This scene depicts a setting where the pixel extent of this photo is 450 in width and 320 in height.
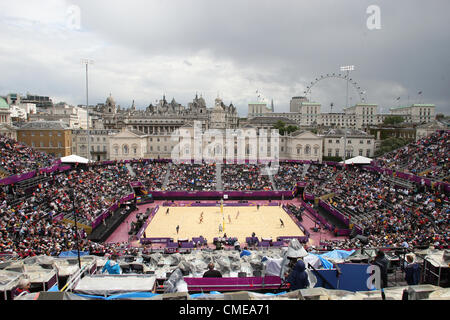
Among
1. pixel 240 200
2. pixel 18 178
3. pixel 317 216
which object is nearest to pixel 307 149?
pixel 240 200

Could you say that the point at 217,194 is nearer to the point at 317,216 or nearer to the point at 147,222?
the point at 147,222

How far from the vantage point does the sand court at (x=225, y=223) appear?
96.1ft

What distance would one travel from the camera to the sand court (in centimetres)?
2930

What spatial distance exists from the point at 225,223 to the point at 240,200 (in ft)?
34.9

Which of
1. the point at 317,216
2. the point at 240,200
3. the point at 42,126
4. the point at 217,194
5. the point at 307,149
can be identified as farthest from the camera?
the point at 307,149

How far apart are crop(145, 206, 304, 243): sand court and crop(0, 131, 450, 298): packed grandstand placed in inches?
53.7

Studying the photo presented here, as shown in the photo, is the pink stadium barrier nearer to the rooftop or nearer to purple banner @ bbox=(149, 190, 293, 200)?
purple banner @ bbox=(149, 190, 293, 200)

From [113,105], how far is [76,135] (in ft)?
191

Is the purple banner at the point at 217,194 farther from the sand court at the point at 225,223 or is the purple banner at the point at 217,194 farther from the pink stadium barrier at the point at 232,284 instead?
the pink stadium barrier at the point at 232,284

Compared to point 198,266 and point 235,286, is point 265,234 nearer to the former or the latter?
point 198,266

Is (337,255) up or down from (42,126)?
down

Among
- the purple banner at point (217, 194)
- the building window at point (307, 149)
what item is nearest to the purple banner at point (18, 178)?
the purple banner at point (217, 194)

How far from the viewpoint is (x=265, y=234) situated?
29047mm

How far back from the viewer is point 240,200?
43.2 meters
